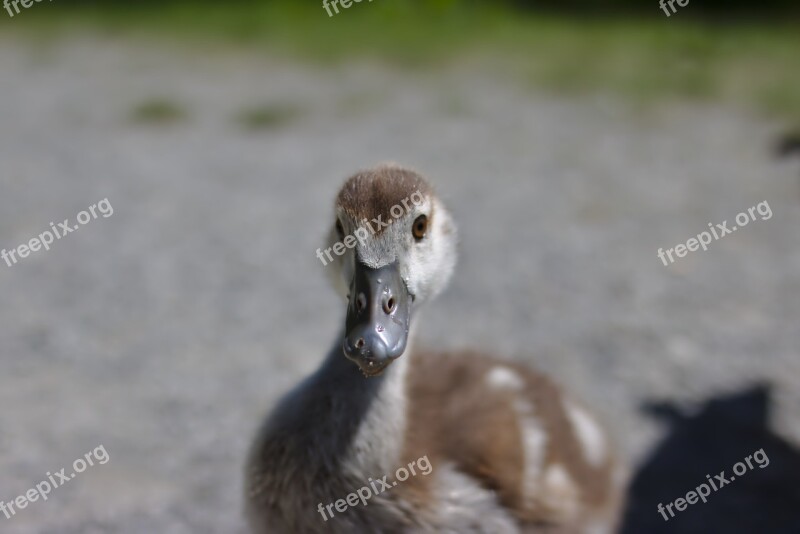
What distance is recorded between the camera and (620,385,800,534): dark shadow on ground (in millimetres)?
3139

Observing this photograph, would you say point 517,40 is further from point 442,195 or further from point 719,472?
point 442,195

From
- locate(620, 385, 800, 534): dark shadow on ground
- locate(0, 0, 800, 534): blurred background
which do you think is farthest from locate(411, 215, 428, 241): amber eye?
locate(620, 385, 800, 534): dark shadow on ground

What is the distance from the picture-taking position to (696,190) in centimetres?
570

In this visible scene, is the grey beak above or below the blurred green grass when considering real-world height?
below

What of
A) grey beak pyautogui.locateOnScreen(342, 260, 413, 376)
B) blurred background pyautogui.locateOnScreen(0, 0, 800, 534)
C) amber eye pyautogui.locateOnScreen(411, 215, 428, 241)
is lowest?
grey beak pyautogui.locateOnScreen(342, 260, 413, 376)

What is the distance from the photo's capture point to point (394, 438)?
8.02ft

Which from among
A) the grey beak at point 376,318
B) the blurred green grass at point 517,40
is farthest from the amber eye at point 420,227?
the blurred green grass at point 517,40

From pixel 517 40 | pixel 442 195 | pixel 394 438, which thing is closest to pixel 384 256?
pixel 394 438

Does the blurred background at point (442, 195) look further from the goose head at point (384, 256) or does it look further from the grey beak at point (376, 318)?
the grey beak at point (376, 318)

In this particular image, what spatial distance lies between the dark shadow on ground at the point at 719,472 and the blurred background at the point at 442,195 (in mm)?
10

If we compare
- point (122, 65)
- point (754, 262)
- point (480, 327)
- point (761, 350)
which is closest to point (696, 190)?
point (754, 262)

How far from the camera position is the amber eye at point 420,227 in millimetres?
2311

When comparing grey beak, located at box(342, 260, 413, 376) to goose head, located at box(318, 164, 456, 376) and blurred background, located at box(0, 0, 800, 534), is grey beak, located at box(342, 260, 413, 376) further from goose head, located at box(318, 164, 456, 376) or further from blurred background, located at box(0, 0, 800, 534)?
blurred background, located at box(0, 0, 800, 534)

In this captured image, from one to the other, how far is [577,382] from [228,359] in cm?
158
